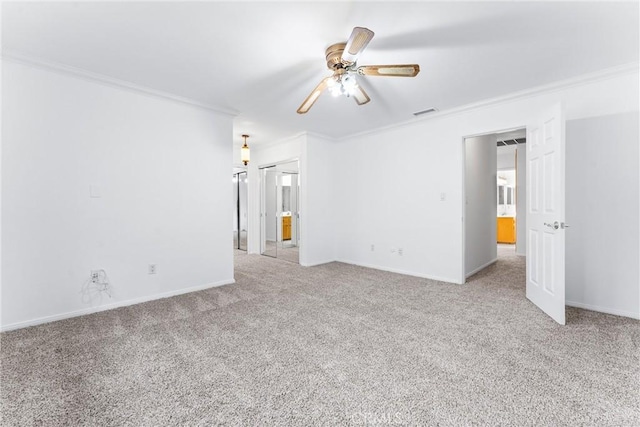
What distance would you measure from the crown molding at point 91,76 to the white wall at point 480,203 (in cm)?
367

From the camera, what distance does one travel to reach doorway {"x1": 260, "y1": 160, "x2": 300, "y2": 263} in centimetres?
616

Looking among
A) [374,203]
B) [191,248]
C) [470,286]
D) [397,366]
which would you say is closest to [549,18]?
[397,366]

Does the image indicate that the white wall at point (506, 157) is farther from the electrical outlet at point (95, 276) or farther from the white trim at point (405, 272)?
the electrical outlet at point (95, 276)

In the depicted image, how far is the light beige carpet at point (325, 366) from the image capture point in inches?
55.9

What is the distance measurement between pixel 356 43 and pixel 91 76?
2492mm

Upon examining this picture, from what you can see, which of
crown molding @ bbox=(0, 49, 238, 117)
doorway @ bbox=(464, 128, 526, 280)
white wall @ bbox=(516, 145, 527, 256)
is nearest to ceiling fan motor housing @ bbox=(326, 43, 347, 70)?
crown molding @ bbox=(0, 49, 238, 117)

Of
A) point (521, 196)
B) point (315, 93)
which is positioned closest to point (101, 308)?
point (315, 93)

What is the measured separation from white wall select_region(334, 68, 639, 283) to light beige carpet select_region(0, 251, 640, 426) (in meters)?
1.26

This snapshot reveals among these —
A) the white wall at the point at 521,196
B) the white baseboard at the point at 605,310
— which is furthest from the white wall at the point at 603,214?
the white wall at the point at 521,196

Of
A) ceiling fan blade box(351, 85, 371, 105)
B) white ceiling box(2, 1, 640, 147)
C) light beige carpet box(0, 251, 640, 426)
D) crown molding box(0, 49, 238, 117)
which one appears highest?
white ceiling box(2, 1, 640, 147)

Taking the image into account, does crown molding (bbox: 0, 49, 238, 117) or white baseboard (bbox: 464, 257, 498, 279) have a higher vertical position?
crown molding (bbox: 0, 49, 238, 117)

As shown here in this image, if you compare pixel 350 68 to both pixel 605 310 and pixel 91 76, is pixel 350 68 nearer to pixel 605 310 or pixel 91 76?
pixel 91 76

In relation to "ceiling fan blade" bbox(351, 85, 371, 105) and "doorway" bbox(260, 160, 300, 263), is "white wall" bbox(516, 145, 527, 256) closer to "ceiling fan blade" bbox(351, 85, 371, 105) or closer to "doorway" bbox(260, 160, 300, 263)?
"doorway" bbox(260, 160, 300, 263)

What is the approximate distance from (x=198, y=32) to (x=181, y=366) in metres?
2.29
